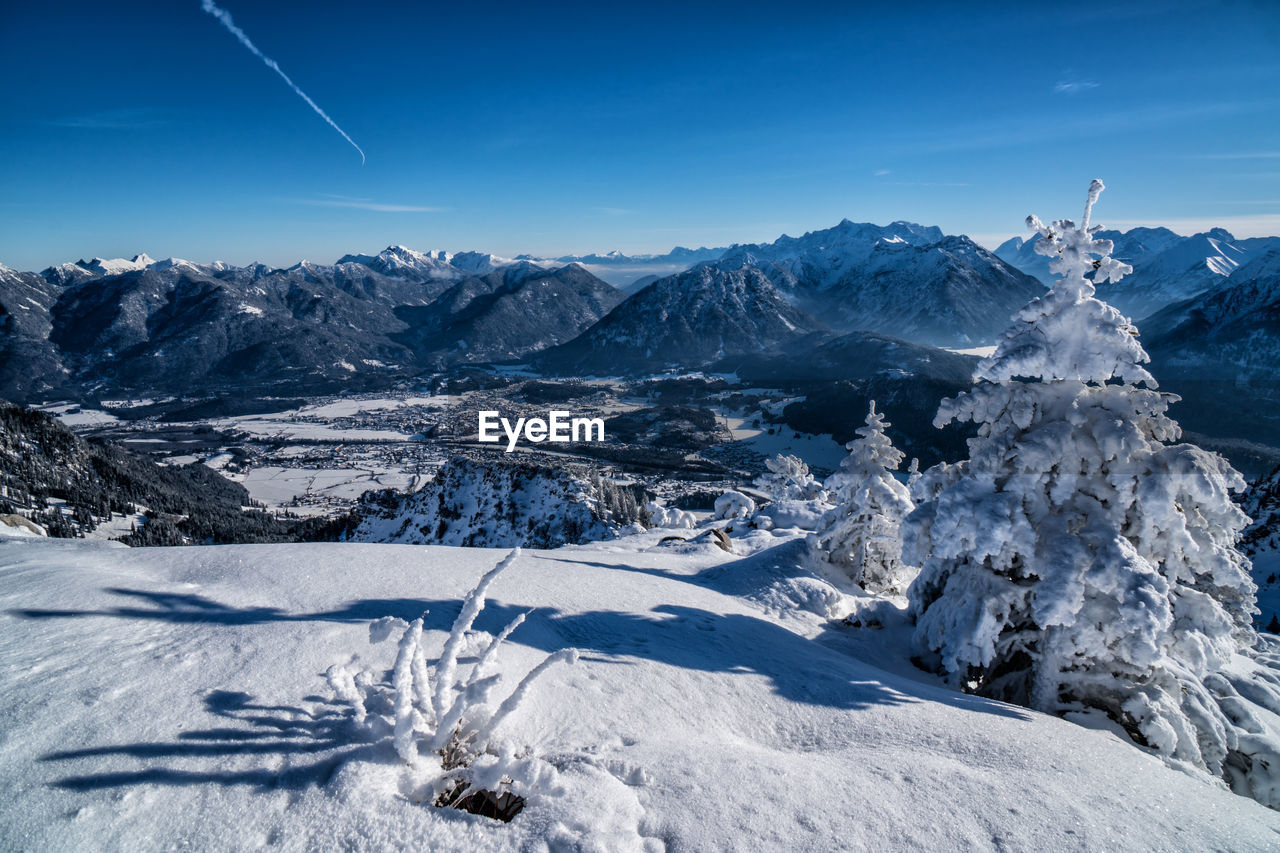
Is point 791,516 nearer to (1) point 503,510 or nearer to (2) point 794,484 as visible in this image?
(2) point 794,484

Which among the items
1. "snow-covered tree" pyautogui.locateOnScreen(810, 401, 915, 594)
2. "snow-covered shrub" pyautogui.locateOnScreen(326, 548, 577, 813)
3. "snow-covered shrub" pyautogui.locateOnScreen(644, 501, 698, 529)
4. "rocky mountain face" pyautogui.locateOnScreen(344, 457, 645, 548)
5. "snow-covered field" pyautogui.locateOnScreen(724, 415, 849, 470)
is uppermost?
"snow-covered shrub" pyautogui.locateOnScreen(326, 548, 577, 813)

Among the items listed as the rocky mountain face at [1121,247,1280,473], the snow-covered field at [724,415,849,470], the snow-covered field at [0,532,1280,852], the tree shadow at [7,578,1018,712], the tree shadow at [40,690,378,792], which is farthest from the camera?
the snow-covered field at [724,415,849,470]

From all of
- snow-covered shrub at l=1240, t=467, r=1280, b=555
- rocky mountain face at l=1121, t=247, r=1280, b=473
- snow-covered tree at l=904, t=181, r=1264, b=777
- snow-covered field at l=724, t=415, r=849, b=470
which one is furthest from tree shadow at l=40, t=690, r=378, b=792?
rocky mountain face at l=1121, t=247, r=1280, b=473

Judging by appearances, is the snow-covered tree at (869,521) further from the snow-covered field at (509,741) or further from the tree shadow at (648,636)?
the snow-covered field at (509,741)

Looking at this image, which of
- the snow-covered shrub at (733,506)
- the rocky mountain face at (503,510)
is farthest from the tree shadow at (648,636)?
the rocky mountain face at (503,510)

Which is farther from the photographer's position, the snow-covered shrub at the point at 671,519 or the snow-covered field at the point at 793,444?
the snow-covered field at the point at 793,444

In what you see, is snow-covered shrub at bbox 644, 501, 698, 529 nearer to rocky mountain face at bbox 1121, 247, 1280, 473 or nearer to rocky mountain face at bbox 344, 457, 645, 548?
rocky mountain face at bbox 344, 457, 645, 548
